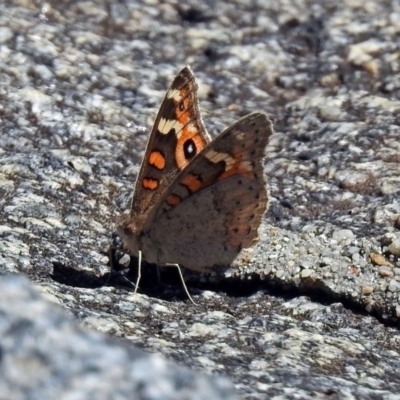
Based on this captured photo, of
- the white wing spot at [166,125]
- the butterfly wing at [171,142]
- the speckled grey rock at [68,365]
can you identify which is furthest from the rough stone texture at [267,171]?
the speckled grey rock at [68,365]

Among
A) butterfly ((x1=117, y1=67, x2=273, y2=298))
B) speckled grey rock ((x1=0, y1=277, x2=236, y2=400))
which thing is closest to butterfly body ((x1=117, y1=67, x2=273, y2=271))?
butterfly ((x1=117, y1=67, x2=273, y2=298))

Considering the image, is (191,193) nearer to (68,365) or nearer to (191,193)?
(191,193)

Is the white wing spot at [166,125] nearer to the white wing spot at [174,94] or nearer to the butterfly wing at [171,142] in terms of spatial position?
the butterfly wing at [171,142]

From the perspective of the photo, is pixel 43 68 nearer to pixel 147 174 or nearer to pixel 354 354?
pixel 147 174

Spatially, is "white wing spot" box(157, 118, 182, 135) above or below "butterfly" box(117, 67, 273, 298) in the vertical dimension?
above

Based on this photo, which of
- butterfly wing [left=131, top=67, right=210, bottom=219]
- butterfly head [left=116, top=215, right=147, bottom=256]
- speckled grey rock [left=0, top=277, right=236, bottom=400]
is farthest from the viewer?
butterfly wing [left=131, top=67, right=210, bottom=219]

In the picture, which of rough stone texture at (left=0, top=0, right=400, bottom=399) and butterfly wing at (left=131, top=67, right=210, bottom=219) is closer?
rough stone texture at (left=0, top=0, right=400, bottom=399)

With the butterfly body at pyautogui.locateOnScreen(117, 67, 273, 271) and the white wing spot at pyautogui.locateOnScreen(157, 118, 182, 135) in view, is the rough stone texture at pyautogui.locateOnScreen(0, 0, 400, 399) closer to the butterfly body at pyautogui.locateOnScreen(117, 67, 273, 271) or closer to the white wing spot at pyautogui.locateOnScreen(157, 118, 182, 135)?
the butterfly body at pyautogui.locateOnScreen(117, 67, 273, 271)

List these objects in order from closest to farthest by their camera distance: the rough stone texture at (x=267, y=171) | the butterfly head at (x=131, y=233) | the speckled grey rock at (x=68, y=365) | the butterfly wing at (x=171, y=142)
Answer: the speckled grey rock at (x=68, y=365)
the rough stone texture at (x=267, y=171)
the butterfly head at (x=131, y=233)
the butterfly wing at (x=171, y=142)
